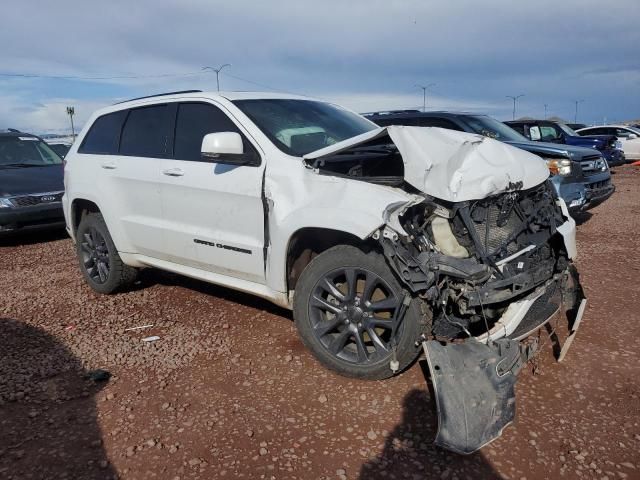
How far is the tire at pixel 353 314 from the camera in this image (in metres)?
3.13

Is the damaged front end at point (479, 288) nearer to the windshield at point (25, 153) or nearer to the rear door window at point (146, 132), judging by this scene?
the rear door window at point (146, 132)

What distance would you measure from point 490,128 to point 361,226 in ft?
20.0

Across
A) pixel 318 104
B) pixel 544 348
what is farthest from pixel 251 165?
pixel 544 348

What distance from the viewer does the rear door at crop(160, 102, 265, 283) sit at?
3789 millimetres

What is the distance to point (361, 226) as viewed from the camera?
120 inches

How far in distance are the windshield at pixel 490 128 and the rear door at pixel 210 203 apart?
16.5 ft

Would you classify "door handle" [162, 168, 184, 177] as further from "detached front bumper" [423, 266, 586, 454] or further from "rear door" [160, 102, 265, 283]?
"detached front bumper" [423, 266, 586, 454]

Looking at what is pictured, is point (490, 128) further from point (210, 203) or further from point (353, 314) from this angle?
point (353, 314)

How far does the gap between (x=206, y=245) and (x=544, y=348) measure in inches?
101

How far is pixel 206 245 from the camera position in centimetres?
412

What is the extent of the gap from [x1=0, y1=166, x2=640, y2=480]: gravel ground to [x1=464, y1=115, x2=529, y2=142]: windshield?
377 centimetres

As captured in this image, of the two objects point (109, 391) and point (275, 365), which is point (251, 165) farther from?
point (109, 391)

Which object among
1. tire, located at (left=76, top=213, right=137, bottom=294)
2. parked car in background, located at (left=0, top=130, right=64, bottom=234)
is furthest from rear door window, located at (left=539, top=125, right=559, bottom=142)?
tire, located at (left=76, top=213, right=137, bottom=294)

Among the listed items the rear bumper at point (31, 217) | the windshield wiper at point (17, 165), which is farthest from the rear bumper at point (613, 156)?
the windshield wiper at point (17, 165)
